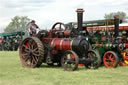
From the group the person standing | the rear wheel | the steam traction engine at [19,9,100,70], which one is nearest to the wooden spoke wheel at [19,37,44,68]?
the steam traction engine at [19,9,100,70]

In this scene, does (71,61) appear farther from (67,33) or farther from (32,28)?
(32,28)

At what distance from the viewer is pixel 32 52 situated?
880cm

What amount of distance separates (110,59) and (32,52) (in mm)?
2830

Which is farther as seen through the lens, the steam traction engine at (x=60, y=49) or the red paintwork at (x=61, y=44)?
the red paintwork at (x=61, y=44)

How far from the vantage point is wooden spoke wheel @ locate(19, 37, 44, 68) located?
27.8 feet

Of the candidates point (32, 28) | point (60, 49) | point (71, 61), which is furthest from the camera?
point (32, 28)

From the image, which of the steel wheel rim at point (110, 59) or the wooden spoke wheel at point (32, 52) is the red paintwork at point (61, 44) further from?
the steel wheel rim at point (110, 59)

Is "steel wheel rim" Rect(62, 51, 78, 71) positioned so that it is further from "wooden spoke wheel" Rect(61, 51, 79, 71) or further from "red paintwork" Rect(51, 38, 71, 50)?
"red paintwork" Rect(51, 38, 71, 50)

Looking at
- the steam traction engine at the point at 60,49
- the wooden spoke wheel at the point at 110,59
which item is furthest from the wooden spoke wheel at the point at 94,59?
the wooden spoke wheel at the point at 110,59

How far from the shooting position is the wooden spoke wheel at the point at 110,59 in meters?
8.68

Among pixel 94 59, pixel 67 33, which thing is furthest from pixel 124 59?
pixel 67 33

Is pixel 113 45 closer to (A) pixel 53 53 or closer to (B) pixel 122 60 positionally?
(B) pixel 122 60

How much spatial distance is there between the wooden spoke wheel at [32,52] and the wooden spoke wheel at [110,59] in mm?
2395

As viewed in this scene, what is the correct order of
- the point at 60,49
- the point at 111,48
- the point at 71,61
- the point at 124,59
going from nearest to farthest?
the point at 71,61 < the point at 60,49 < the point at 111,48 < the point at 124,59
